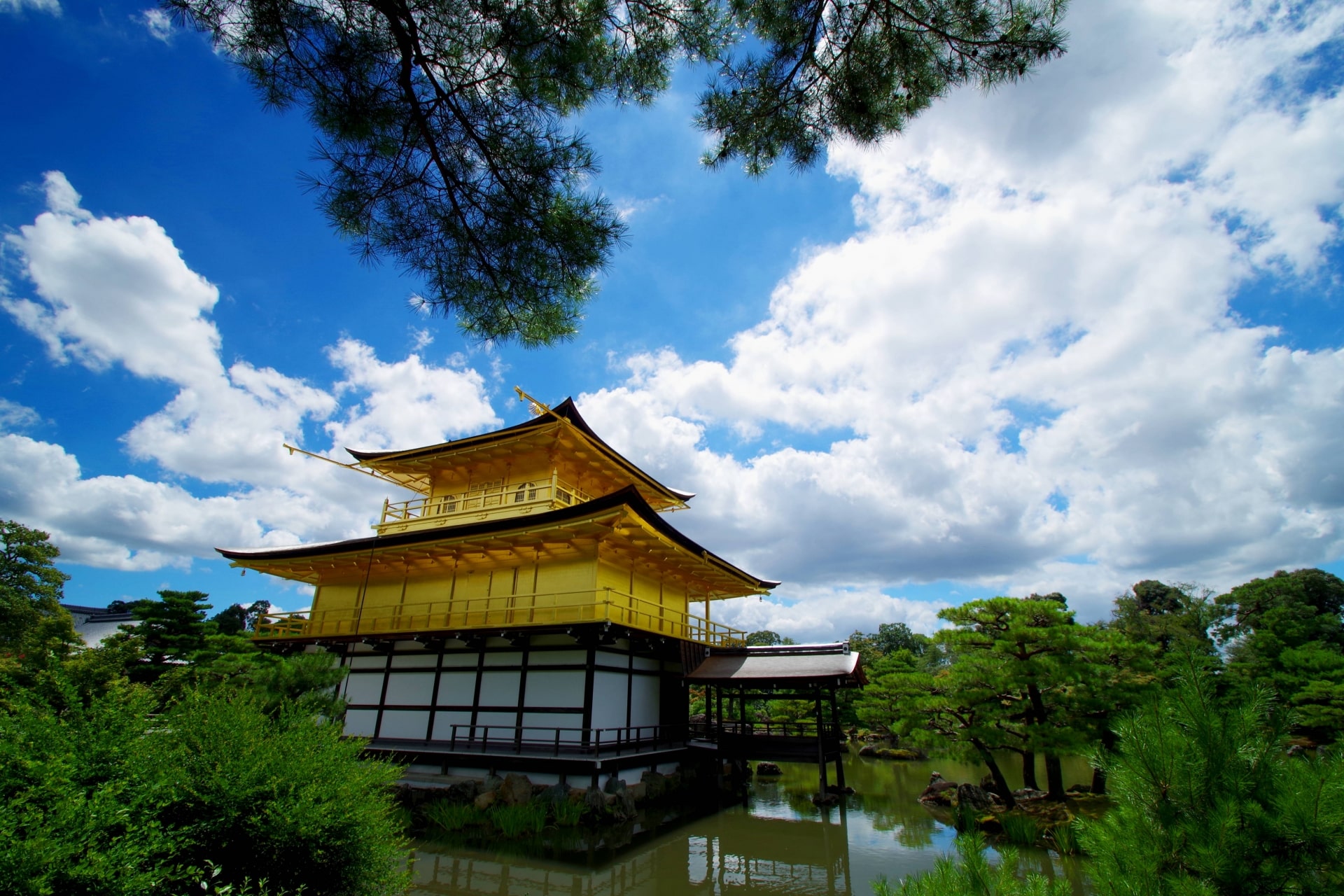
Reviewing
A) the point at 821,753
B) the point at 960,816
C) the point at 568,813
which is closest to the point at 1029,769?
the point at 960,816

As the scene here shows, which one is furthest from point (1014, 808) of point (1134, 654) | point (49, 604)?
point (49, 604)

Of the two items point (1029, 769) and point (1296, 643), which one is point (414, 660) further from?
point (1296, 643)

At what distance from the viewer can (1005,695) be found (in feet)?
38.0

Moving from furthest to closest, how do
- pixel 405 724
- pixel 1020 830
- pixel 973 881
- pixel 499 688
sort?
pixel 405 724, pixel 499 688, pixel 1020 830, pixel 973 881

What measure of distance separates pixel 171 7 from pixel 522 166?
249 cm

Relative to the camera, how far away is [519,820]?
33.1 feet

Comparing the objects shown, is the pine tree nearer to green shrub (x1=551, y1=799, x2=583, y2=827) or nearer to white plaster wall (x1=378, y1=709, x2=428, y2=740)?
white plaster wall (x1=378, y1=709, x2=428, y2=740)

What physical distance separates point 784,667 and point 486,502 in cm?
887

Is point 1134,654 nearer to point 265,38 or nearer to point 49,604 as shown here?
point 265,38

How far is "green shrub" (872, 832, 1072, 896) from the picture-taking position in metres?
2.03

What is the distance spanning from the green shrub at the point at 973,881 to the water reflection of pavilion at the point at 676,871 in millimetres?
7338

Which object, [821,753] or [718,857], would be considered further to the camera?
[821,753]

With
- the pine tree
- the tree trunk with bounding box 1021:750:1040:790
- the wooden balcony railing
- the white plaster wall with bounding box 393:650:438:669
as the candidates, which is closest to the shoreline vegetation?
the tree trunk with bounding box 1021:750:1040:790

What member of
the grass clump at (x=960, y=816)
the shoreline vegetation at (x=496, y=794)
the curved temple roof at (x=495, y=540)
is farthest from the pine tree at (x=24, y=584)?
the grass clump at (x=960, y=816)
